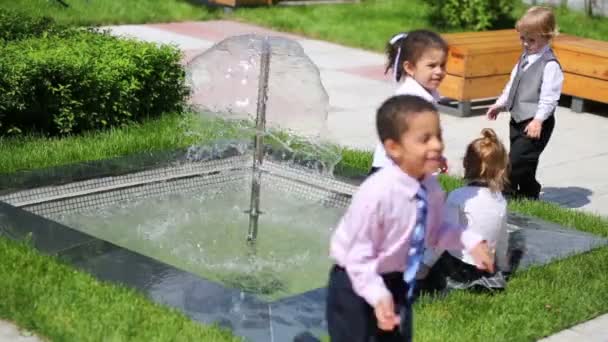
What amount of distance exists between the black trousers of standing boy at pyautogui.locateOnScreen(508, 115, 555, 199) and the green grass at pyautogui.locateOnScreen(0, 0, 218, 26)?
8701mm

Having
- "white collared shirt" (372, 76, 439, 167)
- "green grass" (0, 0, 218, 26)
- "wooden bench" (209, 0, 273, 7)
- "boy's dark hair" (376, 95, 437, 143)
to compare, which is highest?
"boy's dark hair" (376, 95, 437, 143)

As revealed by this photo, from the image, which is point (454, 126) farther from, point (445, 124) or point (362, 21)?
point (362, 21)

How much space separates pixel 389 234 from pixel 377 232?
2.1 inches

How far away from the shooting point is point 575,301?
5855 mm

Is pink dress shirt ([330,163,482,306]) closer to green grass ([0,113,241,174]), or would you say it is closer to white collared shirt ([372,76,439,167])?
white collared shirt ([372,76,439,167])

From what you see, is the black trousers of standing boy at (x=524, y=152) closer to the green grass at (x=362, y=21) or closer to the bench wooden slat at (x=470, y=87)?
the bench wooden slat at (x=470, y=87)

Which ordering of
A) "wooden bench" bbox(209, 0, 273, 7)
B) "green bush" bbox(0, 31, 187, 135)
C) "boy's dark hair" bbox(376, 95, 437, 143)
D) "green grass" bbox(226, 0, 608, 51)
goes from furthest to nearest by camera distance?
"wooden bench" bbox(209, 0, 273, 7) → "green grass" bbox(226, 0, 608, 51) → "green bush" bbox(0, 31, 187, 135) → "boy's dark hair" bbox(376, 95, 437, 143)

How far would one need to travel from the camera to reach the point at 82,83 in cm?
882

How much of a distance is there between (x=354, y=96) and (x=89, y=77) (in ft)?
13.2

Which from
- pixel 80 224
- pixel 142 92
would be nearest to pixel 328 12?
pixel 142 92

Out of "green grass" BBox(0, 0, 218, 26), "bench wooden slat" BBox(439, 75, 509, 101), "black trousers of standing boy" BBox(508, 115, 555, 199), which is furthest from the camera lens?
"green grass" BBox(0, 0, 218, 26)

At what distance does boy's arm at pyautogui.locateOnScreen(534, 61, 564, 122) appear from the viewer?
7554 millimetres

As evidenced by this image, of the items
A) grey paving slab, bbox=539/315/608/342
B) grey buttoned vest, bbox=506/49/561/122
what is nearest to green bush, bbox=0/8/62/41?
grey buttoned vest, bbox=506/49/561/122

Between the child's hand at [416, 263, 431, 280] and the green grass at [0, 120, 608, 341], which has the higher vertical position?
the child's hand at [416, 263, 431, 280]
